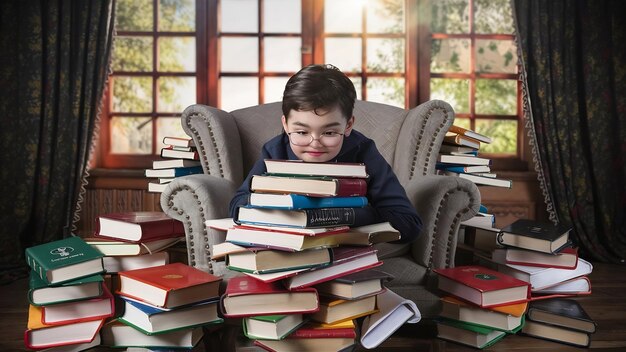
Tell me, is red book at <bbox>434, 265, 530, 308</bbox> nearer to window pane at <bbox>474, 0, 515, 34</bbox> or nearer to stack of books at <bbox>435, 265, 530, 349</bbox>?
stack of books at <bbox>435, 265, 530, 349</bbox>

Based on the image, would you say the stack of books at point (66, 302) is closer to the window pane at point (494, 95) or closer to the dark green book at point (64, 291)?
the dark green book at point (64, 291)

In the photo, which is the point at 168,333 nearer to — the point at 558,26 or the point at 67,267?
the point at 67,267

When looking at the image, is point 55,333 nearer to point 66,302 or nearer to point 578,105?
point 66,302

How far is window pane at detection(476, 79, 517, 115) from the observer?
423 centimetres

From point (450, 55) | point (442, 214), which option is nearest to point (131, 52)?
point (450, 55)

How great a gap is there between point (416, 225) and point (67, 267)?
100 cm

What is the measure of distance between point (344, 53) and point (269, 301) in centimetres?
273

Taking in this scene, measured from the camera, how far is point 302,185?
1581mm

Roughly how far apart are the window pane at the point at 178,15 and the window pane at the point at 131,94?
366 mm

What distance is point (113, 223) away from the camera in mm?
2156

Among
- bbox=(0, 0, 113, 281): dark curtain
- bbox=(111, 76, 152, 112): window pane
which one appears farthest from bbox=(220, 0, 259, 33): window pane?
bbox=(0, 0, 113, 281): dark curtain

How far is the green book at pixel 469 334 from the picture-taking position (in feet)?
6.64

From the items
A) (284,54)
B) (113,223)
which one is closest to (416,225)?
(113,223)

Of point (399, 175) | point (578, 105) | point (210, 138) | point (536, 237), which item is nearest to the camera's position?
point (536, 237)
